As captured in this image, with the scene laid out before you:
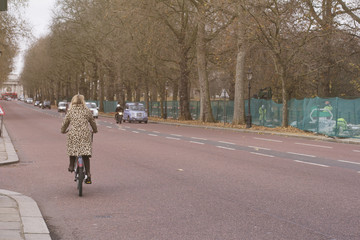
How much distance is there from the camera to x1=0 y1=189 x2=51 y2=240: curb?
5427 millimetres

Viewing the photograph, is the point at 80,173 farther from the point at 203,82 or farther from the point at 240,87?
the point at 203,82

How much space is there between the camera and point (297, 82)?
137 feet

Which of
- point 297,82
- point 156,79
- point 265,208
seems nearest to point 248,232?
point 265,208

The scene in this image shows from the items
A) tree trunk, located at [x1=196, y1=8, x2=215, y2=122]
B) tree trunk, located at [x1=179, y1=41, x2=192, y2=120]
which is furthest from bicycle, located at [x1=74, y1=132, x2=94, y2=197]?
tree trunk, located at [x1=179, y1=41, x2=192, y2=120]

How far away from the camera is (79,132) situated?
818cm

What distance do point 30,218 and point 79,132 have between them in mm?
2216

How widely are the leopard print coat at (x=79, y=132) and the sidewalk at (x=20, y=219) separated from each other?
106 cm

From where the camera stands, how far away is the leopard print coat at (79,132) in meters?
8.14

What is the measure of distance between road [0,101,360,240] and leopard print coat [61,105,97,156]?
0.75m

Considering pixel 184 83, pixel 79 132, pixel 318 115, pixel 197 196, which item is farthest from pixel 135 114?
pixel 197 196

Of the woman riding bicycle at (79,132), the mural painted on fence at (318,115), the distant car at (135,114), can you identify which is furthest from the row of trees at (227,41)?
the woman riding bicycle at (79,132)

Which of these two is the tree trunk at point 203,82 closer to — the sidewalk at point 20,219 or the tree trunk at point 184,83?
the tree trunk at point 184,83

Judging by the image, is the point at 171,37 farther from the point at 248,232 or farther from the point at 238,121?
the point at 248,232

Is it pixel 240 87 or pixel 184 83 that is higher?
pixel 184 83
